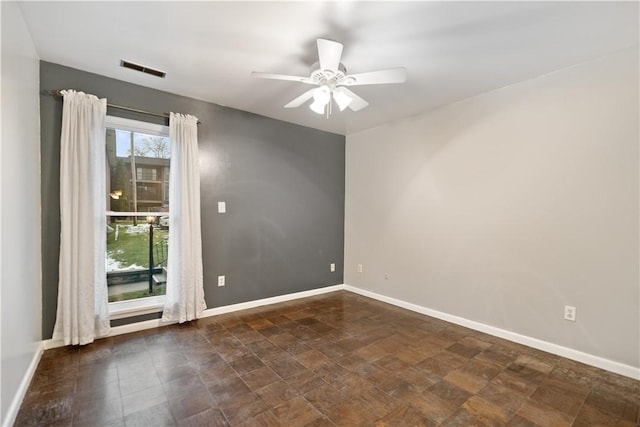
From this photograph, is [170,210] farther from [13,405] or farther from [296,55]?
[296,55]

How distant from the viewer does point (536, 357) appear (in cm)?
250

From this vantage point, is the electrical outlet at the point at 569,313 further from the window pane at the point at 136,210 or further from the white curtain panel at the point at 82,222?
the white curtain panel at the point at 82,222

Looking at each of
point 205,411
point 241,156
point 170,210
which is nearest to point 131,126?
point 170,210

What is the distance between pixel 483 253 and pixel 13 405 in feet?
12.5

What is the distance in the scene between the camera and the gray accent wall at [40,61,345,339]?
251 centimetres

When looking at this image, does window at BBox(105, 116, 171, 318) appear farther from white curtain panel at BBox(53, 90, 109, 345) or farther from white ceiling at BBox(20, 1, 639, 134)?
white ceiling at BBox(20, 1, 639, 134)

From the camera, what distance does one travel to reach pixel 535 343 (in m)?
2.66

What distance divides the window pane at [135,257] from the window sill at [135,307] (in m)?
0.08

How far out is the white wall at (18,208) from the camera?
1586 mm

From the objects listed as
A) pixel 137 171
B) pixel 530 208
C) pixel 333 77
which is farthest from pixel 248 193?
pixel 530 208

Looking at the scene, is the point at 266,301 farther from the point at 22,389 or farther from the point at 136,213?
the point at 22,389

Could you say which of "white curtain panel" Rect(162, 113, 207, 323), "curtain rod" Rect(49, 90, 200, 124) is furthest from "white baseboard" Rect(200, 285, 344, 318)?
"curtain rod" Rect(49, 90, 200, 124)

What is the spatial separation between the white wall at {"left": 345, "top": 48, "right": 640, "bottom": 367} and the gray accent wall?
1007 mm

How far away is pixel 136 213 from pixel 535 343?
13.5 ft
